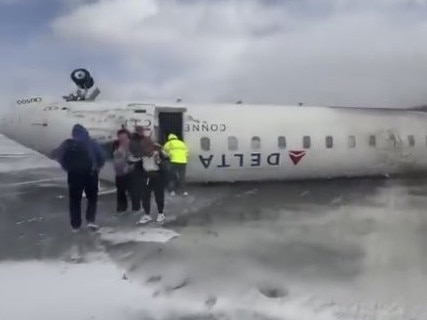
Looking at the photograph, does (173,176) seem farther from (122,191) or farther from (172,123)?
(122,191)

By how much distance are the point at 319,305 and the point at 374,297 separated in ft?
2.41

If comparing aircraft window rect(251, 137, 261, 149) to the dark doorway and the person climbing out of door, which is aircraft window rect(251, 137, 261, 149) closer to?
the dark doorway

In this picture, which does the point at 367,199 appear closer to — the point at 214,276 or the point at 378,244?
the point at 378,244

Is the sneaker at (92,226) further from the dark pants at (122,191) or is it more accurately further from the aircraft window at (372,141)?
the aircraft window at (372,141)

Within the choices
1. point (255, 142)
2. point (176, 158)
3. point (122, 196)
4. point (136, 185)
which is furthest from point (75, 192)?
point (255, 142)

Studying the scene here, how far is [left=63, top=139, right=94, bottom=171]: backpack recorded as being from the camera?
1095 cm

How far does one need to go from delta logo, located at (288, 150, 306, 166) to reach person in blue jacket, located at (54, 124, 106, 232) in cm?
916

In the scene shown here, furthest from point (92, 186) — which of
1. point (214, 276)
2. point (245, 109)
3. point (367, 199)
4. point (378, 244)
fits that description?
point (245, 109)

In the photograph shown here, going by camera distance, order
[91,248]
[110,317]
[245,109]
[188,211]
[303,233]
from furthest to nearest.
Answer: [245,109]
[188,211]
[303,233]
[91,248]
[110,317]

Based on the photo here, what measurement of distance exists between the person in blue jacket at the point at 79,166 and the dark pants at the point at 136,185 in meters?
1.61

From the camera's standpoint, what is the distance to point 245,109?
1942 centimetres

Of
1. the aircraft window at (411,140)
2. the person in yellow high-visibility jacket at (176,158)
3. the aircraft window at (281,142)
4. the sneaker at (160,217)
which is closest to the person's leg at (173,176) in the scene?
the person in yellow high-visibility jacket at (176,158)

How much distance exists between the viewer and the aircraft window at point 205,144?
733 inches

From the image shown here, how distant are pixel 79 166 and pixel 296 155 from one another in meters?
9.82
